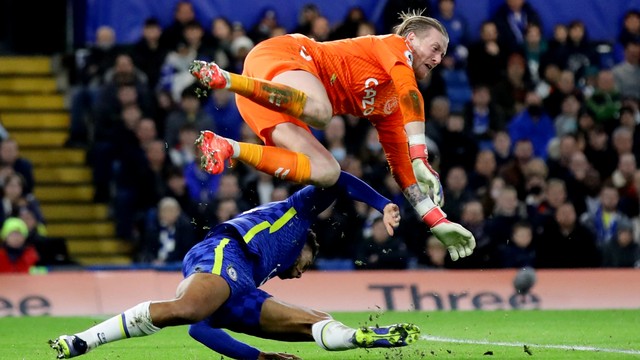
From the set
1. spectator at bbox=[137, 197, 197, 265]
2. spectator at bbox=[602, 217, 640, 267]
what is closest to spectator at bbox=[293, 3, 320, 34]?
spectator at bbox=[137, 197, 197, 265]

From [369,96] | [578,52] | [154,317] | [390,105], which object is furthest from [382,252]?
[154,317]

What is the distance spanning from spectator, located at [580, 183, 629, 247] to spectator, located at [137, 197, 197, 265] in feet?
15.6

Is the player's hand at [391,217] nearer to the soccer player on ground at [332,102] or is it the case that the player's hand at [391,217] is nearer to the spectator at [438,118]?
the soccer player on ground at [332,102]

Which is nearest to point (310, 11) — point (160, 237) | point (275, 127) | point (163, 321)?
point (160, 237)

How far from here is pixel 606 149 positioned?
58.8ft

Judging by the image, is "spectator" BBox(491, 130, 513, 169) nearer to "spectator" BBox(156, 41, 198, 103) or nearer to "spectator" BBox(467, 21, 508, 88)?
"spectator" BBox(467, 21, 508, 88)

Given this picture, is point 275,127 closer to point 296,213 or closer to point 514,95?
point 296,213

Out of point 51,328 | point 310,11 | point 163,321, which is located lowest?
point 51,328

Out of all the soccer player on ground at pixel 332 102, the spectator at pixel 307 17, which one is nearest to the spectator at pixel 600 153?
the spectator at pixel 307 17

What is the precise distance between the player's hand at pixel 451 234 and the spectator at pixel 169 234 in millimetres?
6369

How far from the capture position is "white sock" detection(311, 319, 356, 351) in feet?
28.1

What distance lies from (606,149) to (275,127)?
349 inches

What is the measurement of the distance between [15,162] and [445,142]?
5.35 m

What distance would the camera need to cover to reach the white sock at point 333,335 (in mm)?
8555
